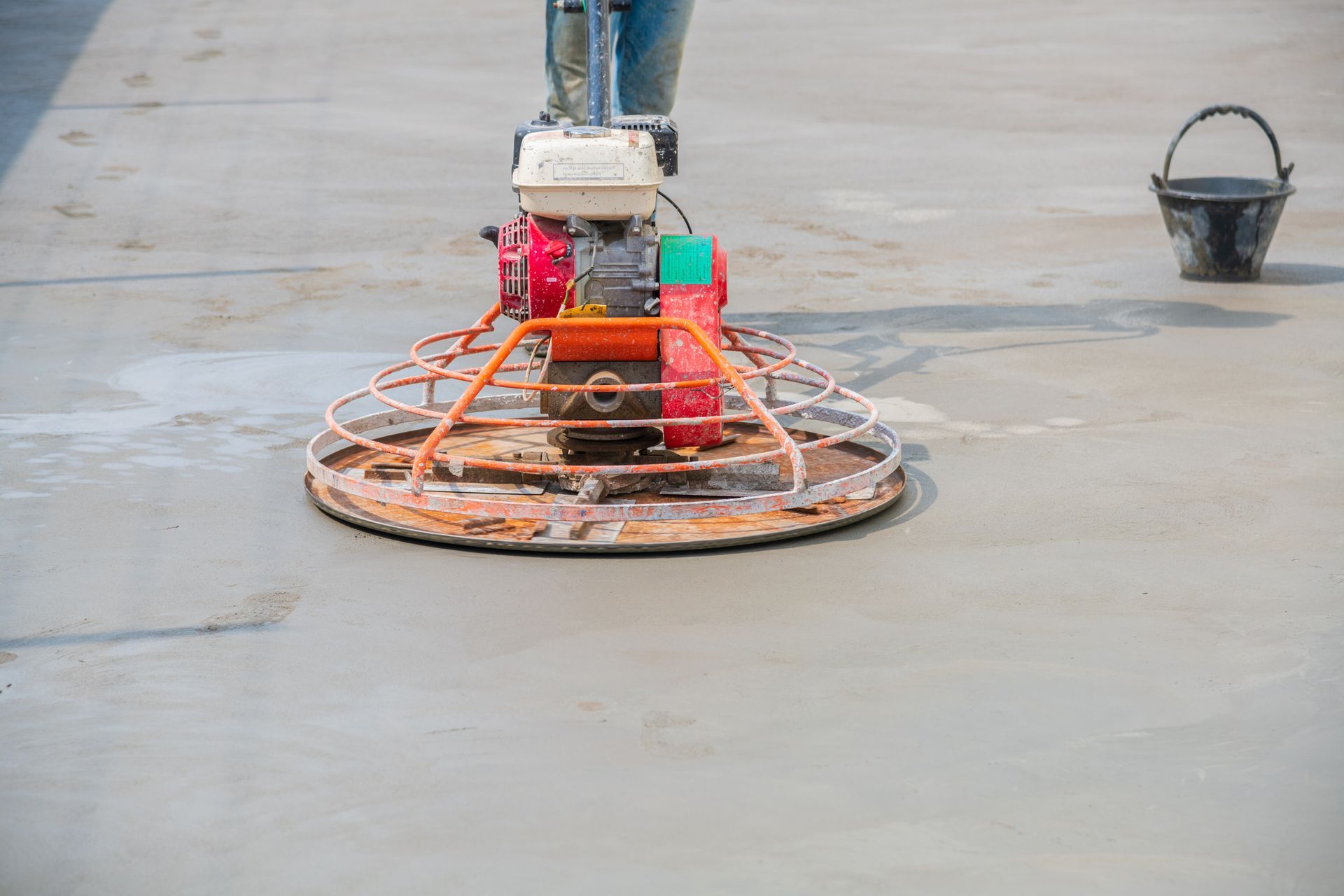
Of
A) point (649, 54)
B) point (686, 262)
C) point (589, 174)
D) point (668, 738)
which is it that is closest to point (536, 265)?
point (589, 174)

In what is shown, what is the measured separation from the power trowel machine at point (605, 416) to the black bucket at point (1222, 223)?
3.33 m

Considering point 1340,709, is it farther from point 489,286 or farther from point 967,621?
point 489,286

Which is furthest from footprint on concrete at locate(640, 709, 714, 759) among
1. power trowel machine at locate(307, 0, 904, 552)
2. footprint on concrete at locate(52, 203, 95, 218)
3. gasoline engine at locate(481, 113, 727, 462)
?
footprint on concrete at locate(52, 203, 95, 218)

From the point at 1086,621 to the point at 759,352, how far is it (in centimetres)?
175

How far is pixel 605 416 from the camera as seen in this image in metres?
4.59

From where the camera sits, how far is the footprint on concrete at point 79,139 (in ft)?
33.8

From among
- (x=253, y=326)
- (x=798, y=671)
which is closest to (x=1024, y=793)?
(x=798, y=671)

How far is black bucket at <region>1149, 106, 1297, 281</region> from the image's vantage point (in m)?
7.46

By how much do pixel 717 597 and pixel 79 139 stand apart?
825cm

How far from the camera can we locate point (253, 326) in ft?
22.1

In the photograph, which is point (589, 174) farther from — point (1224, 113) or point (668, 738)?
point (1224, 113)

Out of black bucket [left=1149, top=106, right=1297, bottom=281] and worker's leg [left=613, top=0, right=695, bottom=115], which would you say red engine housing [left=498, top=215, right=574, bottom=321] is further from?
black bucket [left=1149, top=106, right=1297, bottom=281]

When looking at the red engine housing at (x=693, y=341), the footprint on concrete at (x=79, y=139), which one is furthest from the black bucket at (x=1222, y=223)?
the footprint on concrete at (x=79, y=139)

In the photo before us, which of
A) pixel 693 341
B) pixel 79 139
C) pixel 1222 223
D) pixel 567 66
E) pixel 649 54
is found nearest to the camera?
pixel 693 341
